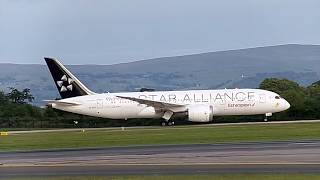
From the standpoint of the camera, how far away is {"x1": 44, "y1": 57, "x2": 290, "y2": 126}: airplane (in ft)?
195

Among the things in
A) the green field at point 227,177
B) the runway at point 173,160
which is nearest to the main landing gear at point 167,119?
the runway at point 173,160

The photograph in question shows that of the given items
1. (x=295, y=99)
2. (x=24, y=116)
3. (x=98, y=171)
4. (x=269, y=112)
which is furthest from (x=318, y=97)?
(x=98, y=171)

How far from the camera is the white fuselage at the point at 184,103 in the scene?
195ft

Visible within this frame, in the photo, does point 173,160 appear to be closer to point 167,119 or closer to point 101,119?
point 167,119

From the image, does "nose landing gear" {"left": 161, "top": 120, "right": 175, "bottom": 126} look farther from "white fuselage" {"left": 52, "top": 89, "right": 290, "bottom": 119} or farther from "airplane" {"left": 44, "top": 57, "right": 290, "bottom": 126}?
"white fuselage" {"left": 52, "top": 89, "right": 290, "bottom": 119}

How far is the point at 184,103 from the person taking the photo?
199 feet

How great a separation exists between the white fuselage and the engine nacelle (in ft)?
3.77

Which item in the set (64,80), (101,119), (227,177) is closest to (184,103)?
(101,119)

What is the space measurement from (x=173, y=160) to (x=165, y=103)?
36.2m

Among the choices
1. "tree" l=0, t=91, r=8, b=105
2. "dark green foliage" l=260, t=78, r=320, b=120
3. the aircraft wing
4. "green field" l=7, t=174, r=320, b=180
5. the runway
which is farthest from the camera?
"tree" l=0, t=91, r=8, b=105

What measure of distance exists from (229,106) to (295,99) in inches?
407

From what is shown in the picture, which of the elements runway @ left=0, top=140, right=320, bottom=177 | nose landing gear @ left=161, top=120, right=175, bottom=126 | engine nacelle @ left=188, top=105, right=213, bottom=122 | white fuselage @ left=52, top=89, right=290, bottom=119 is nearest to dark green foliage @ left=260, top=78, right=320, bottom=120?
white fuselage @ left=52, top=89, right=290, bottom=119

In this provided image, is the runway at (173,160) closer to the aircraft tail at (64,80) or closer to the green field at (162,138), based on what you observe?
the green field at (162,138)

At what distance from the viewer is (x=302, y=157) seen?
76.2ft
